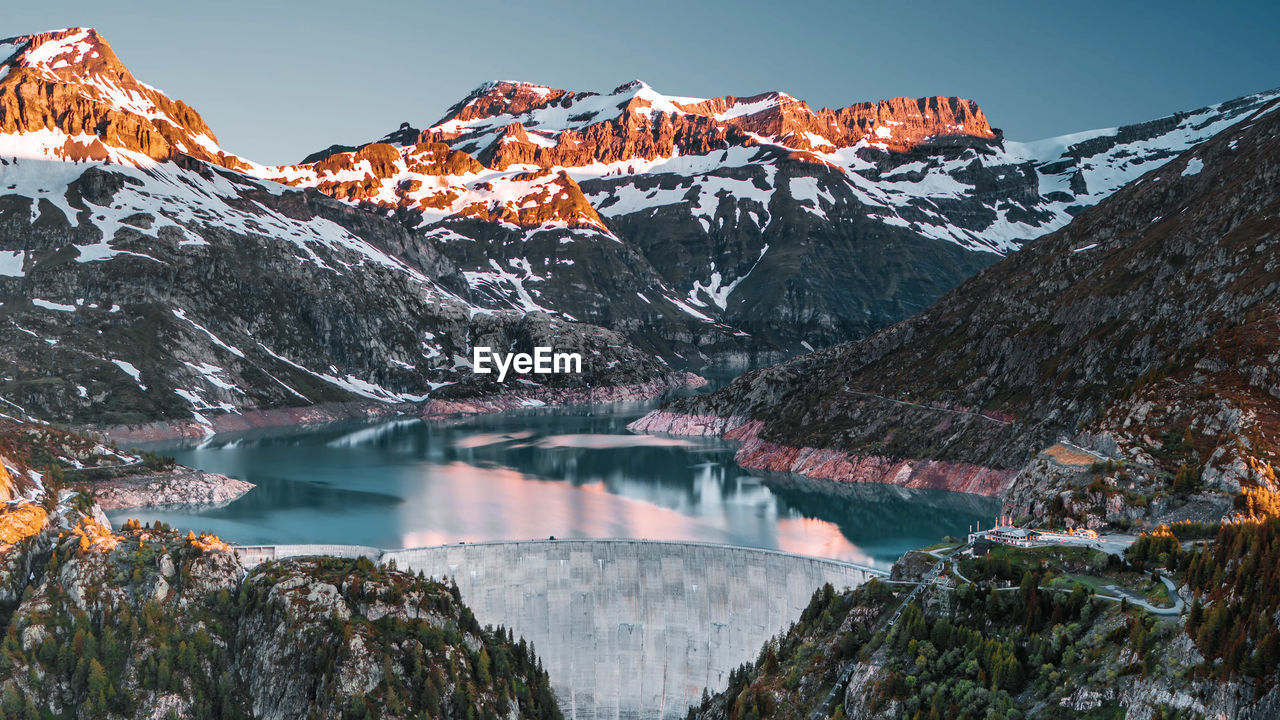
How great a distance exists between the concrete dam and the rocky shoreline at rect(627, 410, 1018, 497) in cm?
4490

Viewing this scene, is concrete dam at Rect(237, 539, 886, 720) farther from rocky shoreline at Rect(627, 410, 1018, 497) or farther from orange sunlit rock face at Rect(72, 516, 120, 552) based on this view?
rocky shoreline at Rect(627, 410, 1018, 497)

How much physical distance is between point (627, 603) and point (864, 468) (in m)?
69.5

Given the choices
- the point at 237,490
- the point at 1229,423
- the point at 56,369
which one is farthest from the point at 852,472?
the point at 56,369

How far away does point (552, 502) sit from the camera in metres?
131

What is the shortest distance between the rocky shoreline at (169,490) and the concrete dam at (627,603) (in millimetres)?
52688

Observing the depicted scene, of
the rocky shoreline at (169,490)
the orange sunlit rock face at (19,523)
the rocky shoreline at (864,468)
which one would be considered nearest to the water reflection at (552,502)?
the rocky shoreline at (864,468)

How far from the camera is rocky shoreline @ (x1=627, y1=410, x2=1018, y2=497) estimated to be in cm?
12444

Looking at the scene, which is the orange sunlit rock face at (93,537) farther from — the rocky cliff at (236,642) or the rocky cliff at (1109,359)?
the rocky cliff at (1109,359)

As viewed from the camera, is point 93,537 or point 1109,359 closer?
point 93,537

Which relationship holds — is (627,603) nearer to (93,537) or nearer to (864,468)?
(93,537)

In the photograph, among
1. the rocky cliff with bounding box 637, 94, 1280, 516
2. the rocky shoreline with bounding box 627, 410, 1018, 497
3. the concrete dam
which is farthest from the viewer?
the rocky shoreline with bounding box 627, 410, 1018, 497

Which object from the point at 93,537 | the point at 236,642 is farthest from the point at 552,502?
the point at 236,642

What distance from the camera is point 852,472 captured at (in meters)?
142

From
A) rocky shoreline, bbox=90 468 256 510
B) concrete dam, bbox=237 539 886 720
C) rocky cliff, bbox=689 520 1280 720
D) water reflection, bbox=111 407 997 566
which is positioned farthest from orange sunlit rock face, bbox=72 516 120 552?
rocky cliff, bbox=689 520 1280 720
